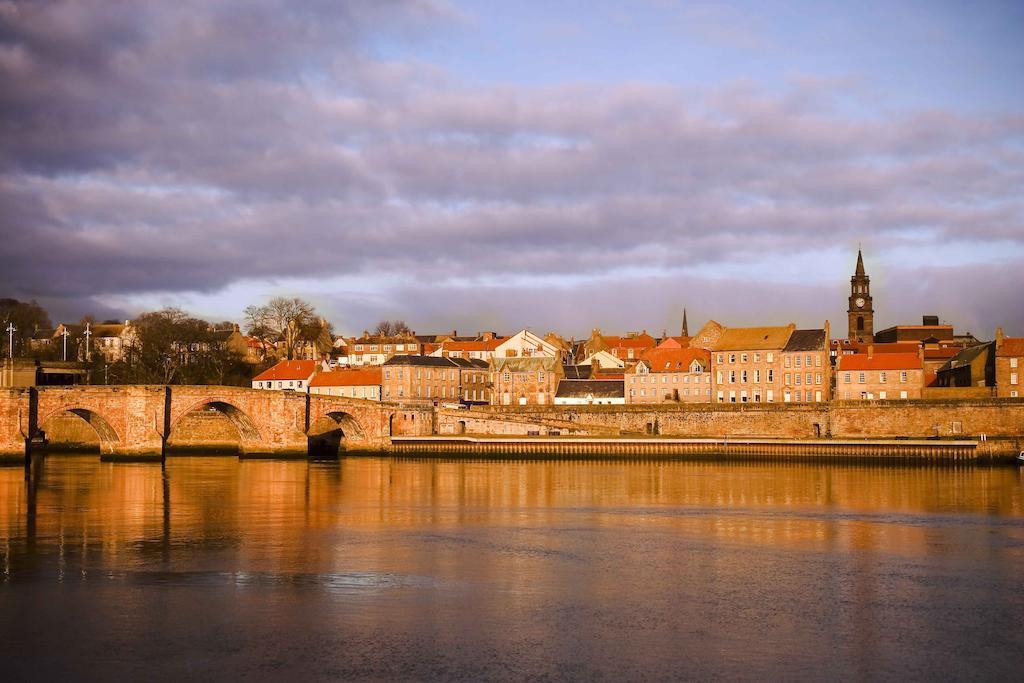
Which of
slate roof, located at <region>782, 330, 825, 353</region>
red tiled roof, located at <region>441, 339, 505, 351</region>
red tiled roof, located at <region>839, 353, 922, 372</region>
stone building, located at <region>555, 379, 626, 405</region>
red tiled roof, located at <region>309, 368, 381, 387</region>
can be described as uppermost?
red tiled roof, located at <region>441, 339, 505, 351</region>

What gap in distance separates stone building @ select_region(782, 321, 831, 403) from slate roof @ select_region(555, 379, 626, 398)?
10.6 m

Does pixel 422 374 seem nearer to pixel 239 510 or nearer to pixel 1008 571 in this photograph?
pixel 239 510

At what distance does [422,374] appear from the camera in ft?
244

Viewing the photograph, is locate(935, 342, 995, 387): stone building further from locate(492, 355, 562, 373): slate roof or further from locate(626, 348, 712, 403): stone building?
locate(492, 355, 562, 373): slate roof

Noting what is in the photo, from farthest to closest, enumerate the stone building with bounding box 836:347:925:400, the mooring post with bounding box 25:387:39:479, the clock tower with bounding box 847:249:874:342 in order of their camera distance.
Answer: the clock tower with bounding box 847:249:874:342, the stone building with bounding box 836:347:925:400, the mooring post with bounding box 25:387:39:479

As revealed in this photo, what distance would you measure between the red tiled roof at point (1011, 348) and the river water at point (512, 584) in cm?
2456

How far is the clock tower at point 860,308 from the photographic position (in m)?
93.4

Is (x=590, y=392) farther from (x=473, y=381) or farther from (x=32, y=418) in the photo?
(x=32, y=418)

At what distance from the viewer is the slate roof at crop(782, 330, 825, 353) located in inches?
2506

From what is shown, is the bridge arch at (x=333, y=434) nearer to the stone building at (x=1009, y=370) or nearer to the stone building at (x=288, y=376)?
the stone building at (x=288, y=376)

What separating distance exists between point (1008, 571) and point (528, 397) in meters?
54.4

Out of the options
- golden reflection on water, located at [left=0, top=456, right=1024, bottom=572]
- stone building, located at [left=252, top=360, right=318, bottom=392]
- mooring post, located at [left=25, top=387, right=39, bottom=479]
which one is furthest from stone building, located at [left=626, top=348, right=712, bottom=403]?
mooring post, located at [left=25, top=387, right=39, bottom=479]

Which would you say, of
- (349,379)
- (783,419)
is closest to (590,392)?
(783,419)

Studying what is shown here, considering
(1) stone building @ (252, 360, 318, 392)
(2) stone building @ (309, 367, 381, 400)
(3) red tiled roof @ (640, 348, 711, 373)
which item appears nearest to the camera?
(3) red tiled roof @ (640, 348, 711, 373)
